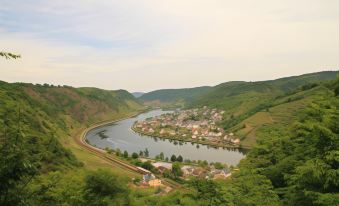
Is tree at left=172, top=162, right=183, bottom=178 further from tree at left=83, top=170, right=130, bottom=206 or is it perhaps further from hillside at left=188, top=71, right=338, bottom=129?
hillside at left=188, top=71, right=338, bottom=129

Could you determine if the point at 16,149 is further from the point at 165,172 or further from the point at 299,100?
the point at 299,100

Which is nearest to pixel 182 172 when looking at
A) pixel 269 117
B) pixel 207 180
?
pixel 207 180

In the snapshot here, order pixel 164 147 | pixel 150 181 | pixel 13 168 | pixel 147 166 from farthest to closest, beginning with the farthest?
pixel 164 147, pixel 147 166, pixel 150 181, pixel 13 168

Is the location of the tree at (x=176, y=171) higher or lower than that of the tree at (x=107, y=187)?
lower

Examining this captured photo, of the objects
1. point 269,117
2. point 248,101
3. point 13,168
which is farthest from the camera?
point 248,101

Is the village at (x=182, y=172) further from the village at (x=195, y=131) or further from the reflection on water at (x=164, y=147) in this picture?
the village at (x=195, y=131)

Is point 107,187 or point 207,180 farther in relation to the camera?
point 207,180

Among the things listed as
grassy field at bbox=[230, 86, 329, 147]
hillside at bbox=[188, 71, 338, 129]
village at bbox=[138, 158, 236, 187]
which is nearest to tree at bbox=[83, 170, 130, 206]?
village at bbox=[138, 158, 236, 187]

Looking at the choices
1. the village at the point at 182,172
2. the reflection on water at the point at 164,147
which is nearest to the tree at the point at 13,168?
the village at the point at 182,172

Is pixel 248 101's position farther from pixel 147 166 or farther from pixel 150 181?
pixel 150 181

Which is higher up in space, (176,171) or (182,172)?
(176,171)
